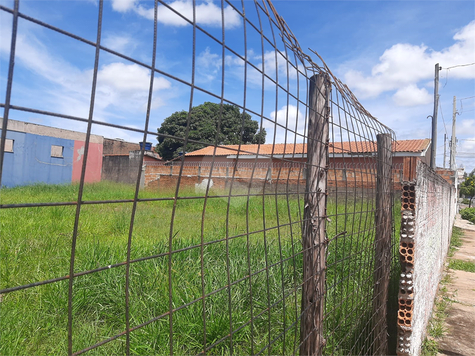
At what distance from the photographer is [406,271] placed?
2439 millimetres

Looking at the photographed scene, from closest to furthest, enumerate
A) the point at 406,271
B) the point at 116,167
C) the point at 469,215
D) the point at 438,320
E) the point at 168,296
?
the point at 406,271, the point at 168,296, the point at 438,320, the point at 469,215, the point at 116,167

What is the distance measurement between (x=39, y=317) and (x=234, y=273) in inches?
63.5

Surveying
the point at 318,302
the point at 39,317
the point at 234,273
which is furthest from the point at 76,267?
the point at 318,302

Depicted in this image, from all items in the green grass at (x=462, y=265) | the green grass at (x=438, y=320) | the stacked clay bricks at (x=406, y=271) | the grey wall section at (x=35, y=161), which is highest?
the grey wall section at (x=35, y=161)

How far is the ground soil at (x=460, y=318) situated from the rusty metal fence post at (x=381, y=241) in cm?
106

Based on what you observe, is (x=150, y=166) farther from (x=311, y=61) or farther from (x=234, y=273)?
(x=311, y=61)

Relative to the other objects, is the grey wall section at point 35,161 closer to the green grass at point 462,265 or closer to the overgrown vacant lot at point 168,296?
the overgrown vacant lot at point 168,296

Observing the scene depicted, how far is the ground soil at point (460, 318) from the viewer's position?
11.1 ft

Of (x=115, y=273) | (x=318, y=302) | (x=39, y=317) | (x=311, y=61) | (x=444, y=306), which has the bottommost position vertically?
(x=444, y=306)

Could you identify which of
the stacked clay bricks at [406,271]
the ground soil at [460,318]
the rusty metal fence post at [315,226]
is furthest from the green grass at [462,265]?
the rusty metal fence post at [315,226]

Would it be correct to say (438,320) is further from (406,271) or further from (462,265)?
(462,265)

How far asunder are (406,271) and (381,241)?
1.09 feet

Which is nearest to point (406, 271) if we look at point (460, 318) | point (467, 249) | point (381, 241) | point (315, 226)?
point (381, 241)

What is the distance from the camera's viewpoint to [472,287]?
210 inches
